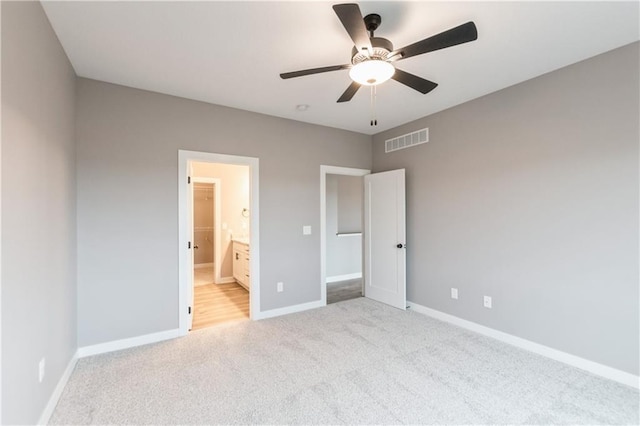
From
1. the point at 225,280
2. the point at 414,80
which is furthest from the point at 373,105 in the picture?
the point at 225,280

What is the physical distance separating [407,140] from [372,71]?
2.43m

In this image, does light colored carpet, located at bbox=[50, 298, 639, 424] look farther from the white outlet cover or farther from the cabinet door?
the cabinet door

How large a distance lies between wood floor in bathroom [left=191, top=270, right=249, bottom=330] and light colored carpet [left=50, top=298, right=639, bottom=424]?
0.52 meters

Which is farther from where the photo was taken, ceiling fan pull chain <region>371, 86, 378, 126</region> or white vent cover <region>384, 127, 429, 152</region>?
white vent cover <region>384, 127, 429, 152</region>

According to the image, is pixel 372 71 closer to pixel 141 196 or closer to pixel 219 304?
pixel 141 196

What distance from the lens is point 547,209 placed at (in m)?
2.73

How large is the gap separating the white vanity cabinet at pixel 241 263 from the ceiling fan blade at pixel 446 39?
3934 mm

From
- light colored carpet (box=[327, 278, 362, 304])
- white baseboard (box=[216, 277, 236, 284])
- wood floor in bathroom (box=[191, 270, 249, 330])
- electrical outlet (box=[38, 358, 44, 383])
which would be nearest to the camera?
electrical outlet (box=[38, 358, 44, 383])

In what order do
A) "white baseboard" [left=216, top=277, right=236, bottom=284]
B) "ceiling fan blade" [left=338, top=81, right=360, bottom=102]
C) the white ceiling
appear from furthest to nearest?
"white baseboard" [left=216, top=277, right=236, bottom=284] < "ceiling fan blade" [left=338, top=81, right=360, bottom=102] < the white ceiling

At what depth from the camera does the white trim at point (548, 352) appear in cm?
230

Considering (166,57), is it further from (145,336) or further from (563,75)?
(563,75)

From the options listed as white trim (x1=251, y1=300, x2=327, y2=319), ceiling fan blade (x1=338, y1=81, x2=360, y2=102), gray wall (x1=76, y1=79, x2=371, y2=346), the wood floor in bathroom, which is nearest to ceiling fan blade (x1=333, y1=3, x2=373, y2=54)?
ceiling fan blade (x1=338, y1=81, x2=360, y2=102)

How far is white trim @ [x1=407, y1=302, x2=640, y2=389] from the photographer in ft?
7.55

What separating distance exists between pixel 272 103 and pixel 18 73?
7.30 feet
